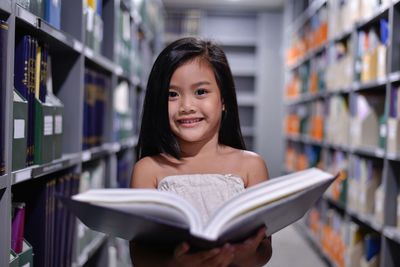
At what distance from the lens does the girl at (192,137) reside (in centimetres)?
102

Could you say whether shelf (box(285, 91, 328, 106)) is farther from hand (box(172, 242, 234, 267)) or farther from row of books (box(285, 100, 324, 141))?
hand (box(172, 242, 234, 267))

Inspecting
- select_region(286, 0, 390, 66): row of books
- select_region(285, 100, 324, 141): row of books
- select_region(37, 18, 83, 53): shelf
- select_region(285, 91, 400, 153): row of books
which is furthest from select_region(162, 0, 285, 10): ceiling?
select_region(37, 18, 83, 53): shelf

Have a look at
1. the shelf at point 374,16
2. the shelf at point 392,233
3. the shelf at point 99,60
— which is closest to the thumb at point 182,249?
the shelf at point 99,60

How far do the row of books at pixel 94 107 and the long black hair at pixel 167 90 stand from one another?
759 mm

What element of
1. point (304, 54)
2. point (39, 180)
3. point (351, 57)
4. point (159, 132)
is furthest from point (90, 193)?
point (304, 54)

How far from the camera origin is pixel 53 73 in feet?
5.38

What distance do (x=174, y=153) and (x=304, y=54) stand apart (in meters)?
3.56

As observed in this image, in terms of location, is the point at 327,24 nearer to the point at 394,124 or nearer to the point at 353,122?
the point at 353,122

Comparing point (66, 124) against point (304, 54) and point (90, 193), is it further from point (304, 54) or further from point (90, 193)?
point (304, 54)

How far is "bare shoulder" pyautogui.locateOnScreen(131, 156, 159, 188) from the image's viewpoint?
1.07 m

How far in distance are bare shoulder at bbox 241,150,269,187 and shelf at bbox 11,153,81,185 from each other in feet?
1.94

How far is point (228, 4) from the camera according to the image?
584 cm

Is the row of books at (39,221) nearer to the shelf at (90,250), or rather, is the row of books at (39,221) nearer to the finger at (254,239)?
the shelf at (90,250)

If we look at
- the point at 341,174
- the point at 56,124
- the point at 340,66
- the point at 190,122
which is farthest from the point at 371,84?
the point at 56,124
